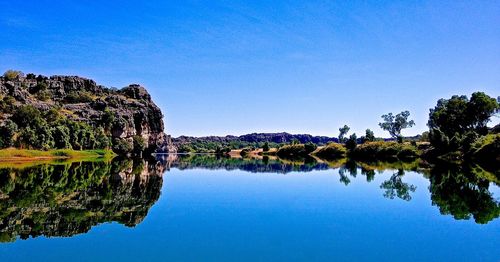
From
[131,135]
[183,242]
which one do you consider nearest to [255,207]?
[183,242]

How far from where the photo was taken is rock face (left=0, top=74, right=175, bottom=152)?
111m

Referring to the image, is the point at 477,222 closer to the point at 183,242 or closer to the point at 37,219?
the point at 183,242

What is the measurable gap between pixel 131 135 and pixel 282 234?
13071cm

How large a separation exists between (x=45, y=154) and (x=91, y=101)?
183 feet

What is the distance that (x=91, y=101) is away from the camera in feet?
449

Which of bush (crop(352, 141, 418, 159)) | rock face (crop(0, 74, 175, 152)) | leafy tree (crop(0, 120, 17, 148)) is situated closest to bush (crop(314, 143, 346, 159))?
bush (crop(352, 141, 418, 159))

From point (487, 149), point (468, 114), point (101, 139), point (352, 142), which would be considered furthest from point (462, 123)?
point (101, 139)

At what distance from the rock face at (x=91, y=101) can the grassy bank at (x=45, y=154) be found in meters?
17.5

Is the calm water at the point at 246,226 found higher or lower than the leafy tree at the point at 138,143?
lower

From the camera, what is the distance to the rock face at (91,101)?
110950 millimetres

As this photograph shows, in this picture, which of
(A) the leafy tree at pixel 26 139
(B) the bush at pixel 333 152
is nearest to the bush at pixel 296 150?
(B) the bush at pixel 333 152

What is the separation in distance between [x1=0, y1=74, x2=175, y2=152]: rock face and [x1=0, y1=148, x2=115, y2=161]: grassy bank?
17509mm

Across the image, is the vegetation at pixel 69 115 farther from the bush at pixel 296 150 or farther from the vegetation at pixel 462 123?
the vegetation at pixel 462 123

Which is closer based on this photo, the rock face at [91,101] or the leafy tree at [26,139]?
the leafy tree at [26,139]
